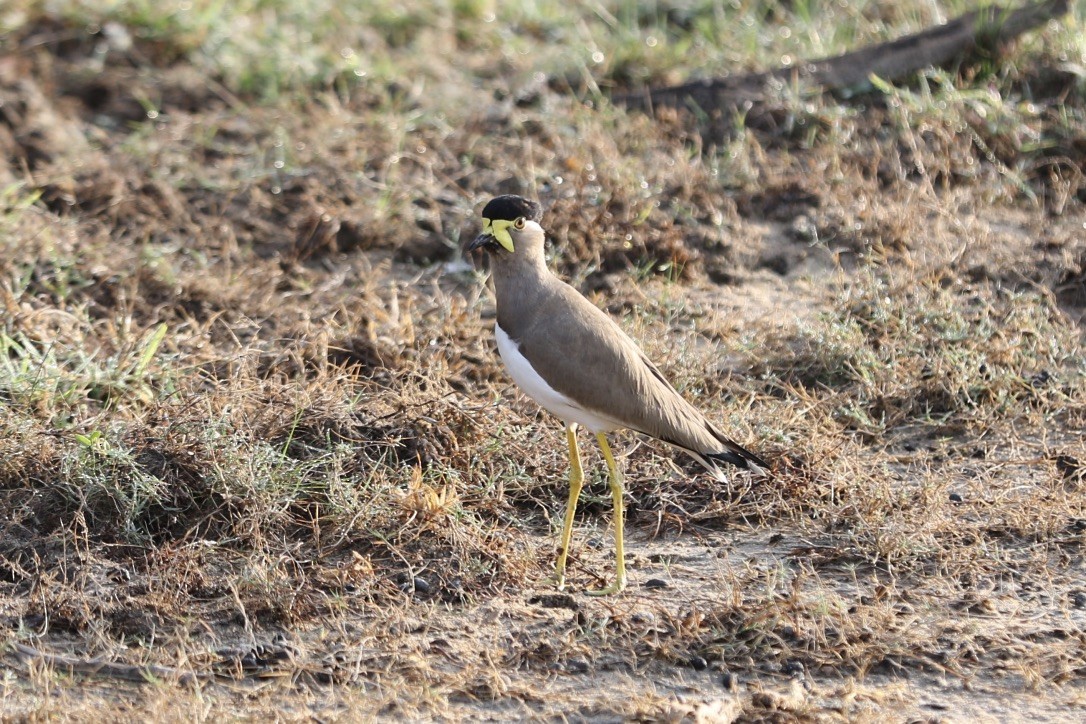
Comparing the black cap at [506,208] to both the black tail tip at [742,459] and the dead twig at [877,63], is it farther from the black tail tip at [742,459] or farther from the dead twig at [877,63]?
the dead twig at [877,63]

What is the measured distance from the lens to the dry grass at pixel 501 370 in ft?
13.2

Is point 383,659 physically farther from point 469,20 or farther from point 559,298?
point 469,20

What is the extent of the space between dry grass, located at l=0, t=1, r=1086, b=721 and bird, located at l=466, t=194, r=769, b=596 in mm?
365

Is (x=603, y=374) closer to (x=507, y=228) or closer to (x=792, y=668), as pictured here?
(x=507, y=228)

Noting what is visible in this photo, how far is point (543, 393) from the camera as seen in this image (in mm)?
4262

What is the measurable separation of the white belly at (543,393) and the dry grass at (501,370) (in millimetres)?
476

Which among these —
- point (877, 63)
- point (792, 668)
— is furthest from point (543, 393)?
point (877, 63)

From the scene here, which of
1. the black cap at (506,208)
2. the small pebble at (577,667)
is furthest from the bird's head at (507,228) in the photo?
the small pebble at (577,667)

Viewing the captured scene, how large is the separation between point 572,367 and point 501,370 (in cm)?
130

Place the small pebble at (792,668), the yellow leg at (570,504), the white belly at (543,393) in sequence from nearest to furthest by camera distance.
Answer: the small pebble at (792,668)
the white belly at (543,393)
the yellow leg at (570,504)

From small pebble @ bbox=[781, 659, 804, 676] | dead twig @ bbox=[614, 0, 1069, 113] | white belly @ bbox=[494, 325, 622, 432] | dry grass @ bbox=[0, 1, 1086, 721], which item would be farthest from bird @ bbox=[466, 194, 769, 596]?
dead twig @ bbox=[614, 0, 1069, 113]

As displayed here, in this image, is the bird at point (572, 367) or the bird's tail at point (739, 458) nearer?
the bird at point (572, 367)

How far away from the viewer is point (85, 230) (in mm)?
6461

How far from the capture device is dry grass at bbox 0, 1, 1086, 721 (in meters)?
4.02
